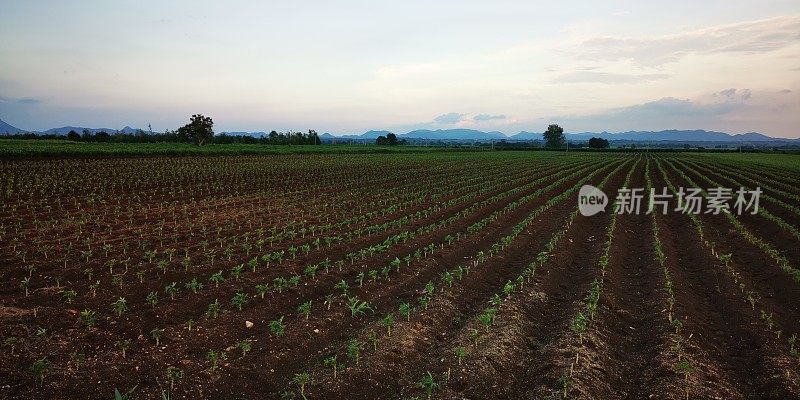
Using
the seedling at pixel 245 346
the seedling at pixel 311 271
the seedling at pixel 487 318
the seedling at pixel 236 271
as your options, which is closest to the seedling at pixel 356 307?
the seedling at pixel 311 271

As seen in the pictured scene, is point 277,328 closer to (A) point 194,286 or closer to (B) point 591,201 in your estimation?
(A) point 194,286

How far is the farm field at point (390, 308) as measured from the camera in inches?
204

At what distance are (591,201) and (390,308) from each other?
49.7ft

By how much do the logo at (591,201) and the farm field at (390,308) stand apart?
2.39m

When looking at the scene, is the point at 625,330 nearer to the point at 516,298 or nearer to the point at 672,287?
the point at 516,298

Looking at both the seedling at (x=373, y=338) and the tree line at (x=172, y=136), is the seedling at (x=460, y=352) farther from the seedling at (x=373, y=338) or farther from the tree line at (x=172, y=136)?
the tree line at (x=172, y=136)

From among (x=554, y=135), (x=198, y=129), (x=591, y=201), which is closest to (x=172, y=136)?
(x=198, y=129)

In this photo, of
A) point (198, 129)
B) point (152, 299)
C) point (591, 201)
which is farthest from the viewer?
point (198, 129)

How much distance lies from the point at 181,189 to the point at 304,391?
60.2 feet

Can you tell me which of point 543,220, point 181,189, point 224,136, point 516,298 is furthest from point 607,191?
point 224,136

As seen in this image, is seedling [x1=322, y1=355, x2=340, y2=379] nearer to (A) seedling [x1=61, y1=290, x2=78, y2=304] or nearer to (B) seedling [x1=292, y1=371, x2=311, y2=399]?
(B) seedling [x1=292, y1=371, x2=311, y2=399]

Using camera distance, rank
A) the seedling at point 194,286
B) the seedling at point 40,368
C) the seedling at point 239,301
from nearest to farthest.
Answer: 1. the seedling at point 40,368
2. the seedling at point 239,301
3. the seedling at point 194,286

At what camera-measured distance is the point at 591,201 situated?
19844 mm

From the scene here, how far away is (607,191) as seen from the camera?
78.3ft
